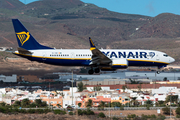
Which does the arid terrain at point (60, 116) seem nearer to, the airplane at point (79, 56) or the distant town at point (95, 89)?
the distant town at point (95, 89)


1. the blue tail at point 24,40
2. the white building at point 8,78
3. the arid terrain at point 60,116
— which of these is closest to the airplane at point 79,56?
the blue tail at point 24,40

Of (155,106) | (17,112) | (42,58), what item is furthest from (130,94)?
(17,112)

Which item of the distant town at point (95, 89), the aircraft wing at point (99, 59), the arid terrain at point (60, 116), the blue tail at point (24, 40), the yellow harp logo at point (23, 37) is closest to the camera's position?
the arid terrain at point (60, 116)

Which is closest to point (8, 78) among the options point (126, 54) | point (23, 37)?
point (23, 37)

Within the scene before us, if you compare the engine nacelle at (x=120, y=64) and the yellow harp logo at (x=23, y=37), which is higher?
the yellow harp logo at (x=23, y=37)

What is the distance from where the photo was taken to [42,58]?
67250 mm

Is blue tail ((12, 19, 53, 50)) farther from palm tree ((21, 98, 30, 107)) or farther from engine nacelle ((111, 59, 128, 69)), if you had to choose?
engine nacelle ((111, 59, 128, 69))

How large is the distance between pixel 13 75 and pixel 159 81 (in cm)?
4413

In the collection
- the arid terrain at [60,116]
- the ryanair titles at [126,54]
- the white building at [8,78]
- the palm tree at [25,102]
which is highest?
the ryanair titles at [126,54]

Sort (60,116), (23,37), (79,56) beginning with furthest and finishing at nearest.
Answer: (23,37) < (79,56) < (60,116)

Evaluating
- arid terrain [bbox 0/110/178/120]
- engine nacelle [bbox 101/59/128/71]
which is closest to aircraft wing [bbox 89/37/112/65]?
engine nacelle [bbox 101/59/128/71]

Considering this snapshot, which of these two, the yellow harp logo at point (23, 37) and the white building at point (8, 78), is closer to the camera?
the yellow harp logo at point (23, 37)

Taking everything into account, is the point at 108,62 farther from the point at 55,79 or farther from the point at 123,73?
the point at 123,73

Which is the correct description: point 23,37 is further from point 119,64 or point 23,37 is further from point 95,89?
point 95,89
